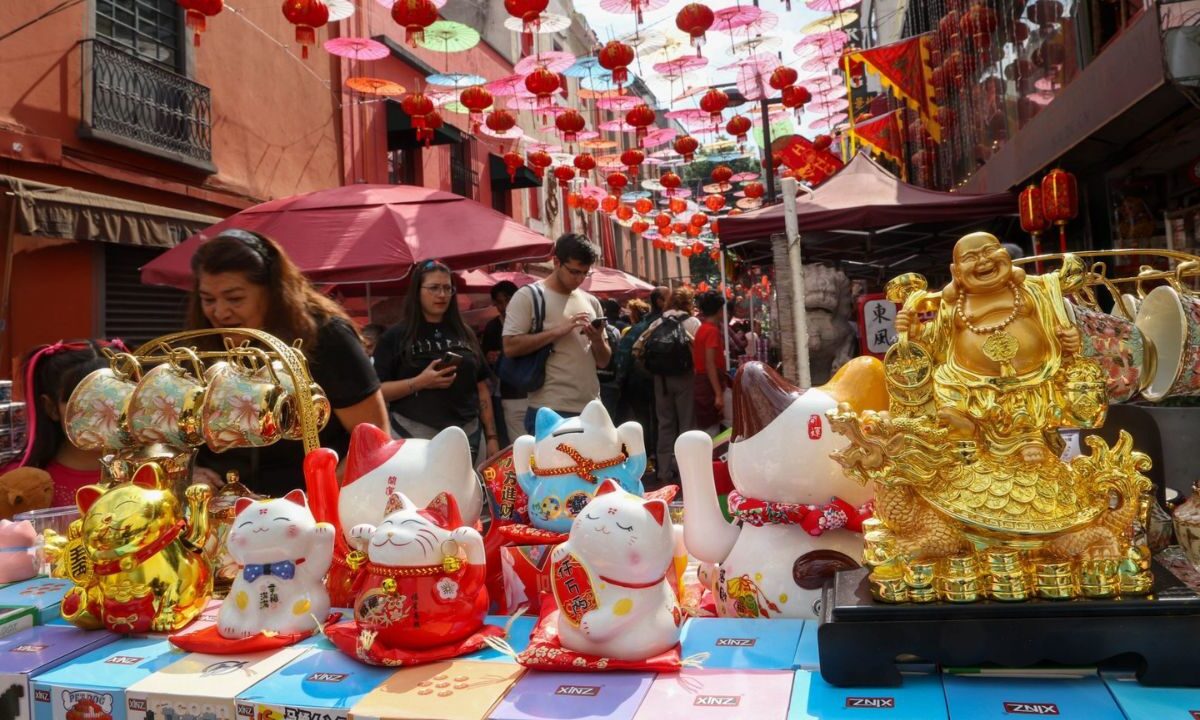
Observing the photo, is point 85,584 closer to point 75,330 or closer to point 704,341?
point 704,341

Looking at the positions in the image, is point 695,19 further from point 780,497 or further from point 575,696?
point 575,696

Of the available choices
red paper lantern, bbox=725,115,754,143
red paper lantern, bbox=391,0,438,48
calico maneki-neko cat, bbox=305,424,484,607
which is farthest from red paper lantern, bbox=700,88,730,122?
calico maneki-neko cat, bbox=305,424,484,607

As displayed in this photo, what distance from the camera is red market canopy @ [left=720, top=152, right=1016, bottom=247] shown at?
5320 mm

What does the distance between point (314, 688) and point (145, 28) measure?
843 centimetres

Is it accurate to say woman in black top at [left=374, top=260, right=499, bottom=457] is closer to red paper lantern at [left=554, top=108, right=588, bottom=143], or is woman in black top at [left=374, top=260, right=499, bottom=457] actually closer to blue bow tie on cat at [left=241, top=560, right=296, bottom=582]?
blue bow tie on cat at [left=241, top=560, right=296, bottom=582]

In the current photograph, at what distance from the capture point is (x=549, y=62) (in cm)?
900

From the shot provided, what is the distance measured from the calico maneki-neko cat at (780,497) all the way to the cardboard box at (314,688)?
70 centimetres

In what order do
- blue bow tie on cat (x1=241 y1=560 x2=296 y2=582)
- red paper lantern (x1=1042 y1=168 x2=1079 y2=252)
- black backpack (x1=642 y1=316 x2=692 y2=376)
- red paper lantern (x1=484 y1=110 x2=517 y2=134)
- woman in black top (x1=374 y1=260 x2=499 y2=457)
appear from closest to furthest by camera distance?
blue bow tie on cat (x1=241 y1=560 x2=296 y2=582)
woman in black top (x1=374 y1=260 x2=499 y2=457)
red paper lantern (x1=1042 y1=168 x2=1079 y2=252)
black backpack (x1=642 y1=316 x2=692 y2=376)
red paper lantern (x1=484 y1=110 x2=517 y2=134)

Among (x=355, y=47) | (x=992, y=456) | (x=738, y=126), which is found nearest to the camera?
(x=992, y=456)

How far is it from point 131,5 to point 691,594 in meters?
8.34

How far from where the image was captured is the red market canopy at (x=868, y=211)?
17.5 ft

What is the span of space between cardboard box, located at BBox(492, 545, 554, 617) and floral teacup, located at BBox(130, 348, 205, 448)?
2.39 feet

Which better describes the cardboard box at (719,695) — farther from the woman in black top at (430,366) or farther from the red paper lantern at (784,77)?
the red paper lantern at (784,77)

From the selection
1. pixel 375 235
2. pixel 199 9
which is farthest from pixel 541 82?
pixel 375 235
